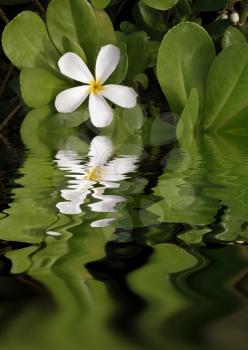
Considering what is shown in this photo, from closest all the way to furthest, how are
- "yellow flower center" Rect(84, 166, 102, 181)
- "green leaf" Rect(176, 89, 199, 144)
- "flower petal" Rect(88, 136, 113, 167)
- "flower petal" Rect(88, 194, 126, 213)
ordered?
"flower petal" Rect(88, 194, 126, 213) < "yellow flower center" Rect(84, 166, 102, 181) < "flower petal" Rect(88, 136, 113, 167) < "green leaf" Rect(176, 89, 199, 144)

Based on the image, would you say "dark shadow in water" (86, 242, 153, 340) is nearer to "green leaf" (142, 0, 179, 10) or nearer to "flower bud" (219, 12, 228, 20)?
"green leaf" (142, 0, 179, 10)

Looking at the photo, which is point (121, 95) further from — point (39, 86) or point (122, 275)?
point (122, 275)

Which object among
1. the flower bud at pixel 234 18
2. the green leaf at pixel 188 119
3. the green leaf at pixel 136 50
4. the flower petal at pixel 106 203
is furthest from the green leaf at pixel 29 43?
the flower petal at pixel 106 203

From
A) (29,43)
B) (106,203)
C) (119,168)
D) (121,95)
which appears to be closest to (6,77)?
(29,43)

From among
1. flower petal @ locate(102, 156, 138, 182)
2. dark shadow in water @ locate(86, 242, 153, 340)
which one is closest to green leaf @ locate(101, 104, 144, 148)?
flower petal @ locate(102, 156, 138, 182)

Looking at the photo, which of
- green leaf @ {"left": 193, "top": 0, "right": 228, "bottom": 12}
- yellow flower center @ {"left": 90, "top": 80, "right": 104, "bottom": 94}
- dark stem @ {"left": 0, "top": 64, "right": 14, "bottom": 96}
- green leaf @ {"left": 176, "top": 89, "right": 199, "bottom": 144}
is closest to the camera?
green leaf @ {"left": 176, "top": 89, "right": 199, "bottom": 144}

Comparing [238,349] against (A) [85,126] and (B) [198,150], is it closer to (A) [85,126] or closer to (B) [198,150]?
(B) [198,150]

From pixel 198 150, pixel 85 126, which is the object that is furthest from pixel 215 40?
pixel 198 150
